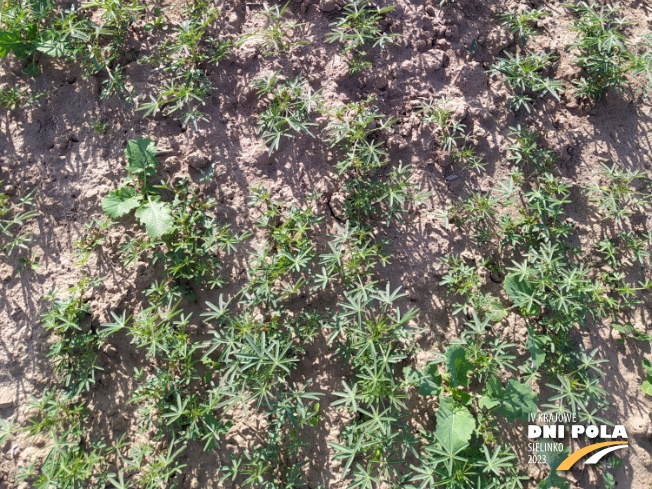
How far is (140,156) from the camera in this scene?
324 centimetres

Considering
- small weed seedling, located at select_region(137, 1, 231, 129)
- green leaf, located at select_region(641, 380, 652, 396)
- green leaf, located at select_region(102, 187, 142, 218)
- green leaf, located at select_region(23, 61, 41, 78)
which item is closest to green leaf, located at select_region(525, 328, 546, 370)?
green leaf, located at select_region(641, 380, 652, 396)

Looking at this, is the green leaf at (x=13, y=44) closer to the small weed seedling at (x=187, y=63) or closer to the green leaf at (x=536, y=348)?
the small weed seedling at (x=187, y=63)

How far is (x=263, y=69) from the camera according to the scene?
3477 millimetres

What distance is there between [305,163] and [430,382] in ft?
6.29

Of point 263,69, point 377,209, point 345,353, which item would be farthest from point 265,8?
point 345,353

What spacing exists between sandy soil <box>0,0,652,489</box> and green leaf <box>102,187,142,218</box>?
0.22 m

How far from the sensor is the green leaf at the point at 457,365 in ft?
9.87

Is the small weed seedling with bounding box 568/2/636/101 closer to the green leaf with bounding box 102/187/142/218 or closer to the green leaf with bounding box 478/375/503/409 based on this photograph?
the green leaf with bounding box 478/375/503/409

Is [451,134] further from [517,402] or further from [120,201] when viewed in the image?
[120,201]

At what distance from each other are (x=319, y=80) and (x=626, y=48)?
263 centimetres

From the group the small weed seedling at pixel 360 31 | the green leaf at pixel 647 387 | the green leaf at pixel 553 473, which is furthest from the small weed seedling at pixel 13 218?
the green leaf at pixel 647 387

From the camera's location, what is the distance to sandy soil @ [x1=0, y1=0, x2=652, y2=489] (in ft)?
10.4

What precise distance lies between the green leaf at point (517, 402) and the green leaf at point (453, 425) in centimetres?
28

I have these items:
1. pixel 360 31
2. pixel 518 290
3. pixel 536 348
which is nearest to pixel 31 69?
pixel 360 31
